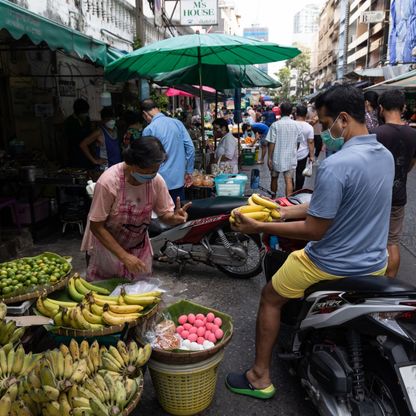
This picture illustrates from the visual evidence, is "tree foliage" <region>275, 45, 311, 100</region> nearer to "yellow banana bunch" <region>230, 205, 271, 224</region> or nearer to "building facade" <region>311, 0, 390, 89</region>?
"building facade" <region>311, 0, 390, 89</region>

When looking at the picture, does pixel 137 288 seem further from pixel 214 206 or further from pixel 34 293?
pixel 214 206

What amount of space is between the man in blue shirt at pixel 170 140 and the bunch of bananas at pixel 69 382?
3.51 m

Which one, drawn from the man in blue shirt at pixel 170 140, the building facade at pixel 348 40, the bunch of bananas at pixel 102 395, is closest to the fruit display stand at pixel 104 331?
the bunch of bananas at pixel 102 395

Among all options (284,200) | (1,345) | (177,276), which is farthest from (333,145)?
(177,276)

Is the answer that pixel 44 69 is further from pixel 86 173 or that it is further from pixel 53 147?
pixel 86 173

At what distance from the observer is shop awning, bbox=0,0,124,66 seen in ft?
12.6

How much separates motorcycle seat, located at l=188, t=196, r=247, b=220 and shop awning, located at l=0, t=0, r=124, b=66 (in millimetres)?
2466

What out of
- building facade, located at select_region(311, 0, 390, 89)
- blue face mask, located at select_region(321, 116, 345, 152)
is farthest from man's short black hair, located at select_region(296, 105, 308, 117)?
building facade, located at select_region(311, 0, 390, 89)

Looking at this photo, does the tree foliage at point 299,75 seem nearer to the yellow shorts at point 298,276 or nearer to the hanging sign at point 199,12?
the hanging sign at point 199,12

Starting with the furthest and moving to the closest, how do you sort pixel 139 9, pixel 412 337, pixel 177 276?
1. pixel 139 9
2. pixel 177 276
3. pixel 412 337

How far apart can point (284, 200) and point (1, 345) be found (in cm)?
239

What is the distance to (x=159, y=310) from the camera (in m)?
2.82

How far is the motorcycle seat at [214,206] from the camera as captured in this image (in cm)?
465

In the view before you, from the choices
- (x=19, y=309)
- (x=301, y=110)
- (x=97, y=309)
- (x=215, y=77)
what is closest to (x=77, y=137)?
(x=215, y=77)
